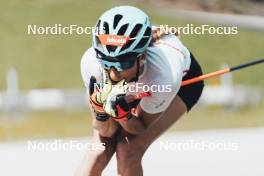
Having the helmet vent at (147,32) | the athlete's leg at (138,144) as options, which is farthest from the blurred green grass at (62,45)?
the helmet vent at (147,32)

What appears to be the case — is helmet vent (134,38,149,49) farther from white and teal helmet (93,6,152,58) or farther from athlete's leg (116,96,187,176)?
athlete's leg (116,96,187,176)

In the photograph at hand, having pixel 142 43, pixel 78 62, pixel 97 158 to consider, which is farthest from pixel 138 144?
pixel 78 62

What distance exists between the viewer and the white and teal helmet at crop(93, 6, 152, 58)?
12.3 ft

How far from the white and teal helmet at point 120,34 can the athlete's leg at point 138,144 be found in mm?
590

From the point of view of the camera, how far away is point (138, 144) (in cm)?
417

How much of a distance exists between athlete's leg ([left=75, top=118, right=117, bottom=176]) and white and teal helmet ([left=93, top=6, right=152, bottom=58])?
0.66 m

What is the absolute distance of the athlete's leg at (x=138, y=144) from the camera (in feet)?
13.4

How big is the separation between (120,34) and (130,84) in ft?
1.05

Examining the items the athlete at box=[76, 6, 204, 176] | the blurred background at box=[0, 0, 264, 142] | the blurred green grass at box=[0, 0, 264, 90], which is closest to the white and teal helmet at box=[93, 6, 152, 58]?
the athlete at box=[76, 6, 204, 176]

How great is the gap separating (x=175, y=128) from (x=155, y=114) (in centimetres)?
748

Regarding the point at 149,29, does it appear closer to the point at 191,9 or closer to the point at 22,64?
the point at 22,64

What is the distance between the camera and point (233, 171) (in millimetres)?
6625

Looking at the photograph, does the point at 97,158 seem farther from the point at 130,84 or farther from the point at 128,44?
the point at 128,44

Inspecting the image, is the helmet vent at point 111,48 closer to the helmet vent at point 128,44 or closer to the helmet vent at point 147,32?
the helmet vent at point 128,44
